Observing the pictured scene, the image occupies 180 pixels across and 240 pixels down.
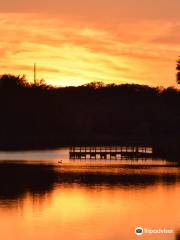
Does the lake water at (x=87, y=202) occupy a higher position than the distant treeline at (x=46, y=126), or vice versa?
the distant treeline at (x=46, y=126)

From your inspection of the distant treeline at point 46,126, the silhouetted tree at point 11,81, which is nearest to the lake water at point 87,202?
the distant treeline at point 46,126

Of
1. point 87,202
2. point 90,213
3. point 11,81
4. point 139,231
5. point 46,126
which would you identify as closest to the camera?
point 139,231

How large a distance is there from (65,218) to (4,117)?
99.4 m

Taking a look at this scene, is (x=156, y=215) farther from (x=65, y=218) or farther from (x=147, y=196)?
(x=147, y=196)

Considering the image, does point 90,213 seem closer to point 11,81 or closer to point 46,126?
point 46,126

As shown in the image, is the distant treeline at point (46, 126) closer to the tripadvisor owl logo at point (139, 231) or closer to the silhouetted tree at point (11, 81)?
the silhouetted tree at point (11, 81)

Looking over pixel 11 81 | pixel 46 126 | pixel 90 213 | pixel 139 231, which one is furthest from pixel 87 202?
pixel 11 81

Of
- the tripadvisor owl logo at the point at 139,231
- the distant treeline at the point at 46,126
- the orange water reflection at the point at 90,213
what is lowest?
the tripadvisor owl logo at the point at 139,231

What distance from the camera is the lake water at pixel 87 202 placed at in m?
31.5

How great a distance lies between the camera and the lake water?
31484 mm

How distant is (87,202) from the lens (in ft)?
134

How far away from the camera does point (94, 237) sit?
1175 inches

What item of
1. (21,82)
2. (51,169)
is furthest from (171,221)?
(21,82)

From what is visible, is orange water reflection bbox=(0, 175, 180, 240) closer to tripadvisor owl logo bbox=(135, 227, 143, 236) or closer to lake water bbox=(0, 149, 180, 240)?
lake water bbox=(0, 149, 180, 240)
